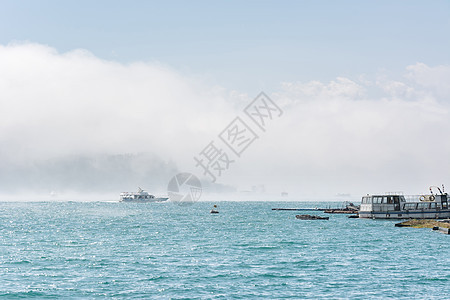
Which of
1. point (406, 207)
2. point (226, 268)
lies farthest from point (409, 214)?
point (226, 268)

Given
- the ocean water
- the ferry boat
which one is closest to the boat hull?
the ferry boat

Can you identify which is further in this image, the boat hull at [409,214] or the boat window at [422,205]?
the boat window at [422,205]

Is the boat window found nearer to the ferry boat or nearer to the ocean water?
the ferry boat

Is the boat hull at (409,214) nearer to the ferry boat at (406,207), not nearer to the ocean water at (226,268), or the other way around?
the ferry boat at (406,207)

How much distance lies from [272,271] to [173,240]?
34417 millimetres

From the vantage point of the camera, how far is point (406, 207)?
126 m

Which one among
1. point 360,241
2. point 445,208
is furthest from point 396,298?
point 445,208

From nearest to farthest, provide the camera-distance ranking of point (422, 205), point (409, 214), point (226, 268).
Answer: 1. point (226, 268)
2. point (422, 205)
3. point (409, 214)

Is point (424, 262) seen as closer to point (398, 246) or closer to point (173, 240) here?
point (398, 246)

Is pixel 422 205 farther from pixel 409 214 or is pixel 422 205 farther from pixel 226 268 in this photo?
pixel 226 268

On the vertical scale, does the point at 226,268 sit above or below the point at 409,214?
below

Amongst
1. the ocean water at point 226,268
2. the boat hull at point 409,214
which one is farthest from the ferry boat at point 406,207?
the ocean water at point 226,268

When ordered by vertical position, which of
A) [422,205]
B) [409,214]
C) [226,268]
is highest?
[422,205]

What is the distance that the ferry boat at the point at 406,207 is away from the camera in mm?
121875
